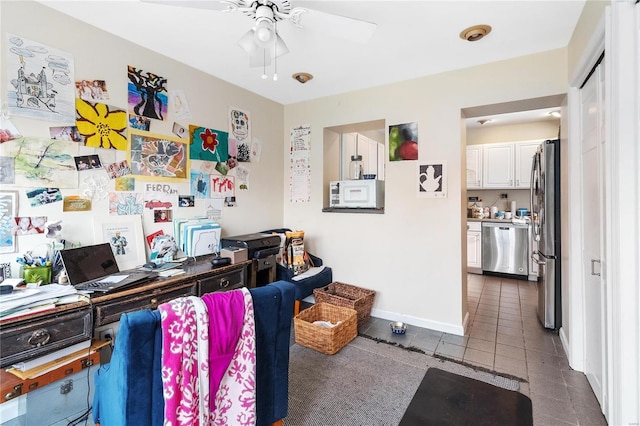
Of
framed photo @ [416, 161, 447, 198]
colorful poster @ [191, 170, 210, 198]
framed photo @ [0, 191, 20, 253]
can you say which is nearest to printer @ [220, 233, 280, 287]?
colorful poster @ [191, 170, 210, 198]

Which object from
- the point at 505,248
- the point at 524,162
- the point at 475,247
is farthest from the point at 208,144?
the point at 524,162

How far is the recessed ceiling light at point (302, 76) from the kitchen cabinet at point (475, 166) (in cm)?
372

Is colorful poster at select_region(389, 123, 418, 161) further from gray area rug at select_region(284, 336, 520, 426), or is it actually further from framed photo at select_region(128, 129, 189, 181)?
framed photo at select_region(128, 129, 189, 181)

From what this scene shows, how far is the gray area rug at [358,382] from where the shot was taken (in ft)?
5.88

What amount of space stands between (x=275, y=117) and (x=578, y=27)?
2.86 meters

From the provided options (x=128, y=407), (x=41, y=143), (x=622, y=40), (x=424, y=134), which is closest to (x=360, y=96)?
(x=424, y=134)

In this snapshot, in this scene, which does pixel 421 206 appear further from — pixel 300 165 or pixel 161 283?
pixel 161 283

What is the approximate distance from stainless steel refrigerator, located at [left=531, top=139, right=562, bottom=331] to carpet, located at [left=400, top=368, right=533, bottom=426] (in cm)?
209

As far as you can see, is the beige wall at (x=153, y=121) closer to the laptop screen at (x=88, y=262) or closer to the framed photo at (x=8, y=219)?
the framed photo at (x=8, y=219)

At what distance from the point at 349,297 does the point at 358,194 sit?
1138mm

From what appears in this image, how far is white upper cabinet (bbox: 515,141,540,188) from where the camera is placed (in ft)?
16.1

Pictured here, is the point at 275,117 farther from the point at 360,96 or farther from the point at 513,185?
the point at 513,185

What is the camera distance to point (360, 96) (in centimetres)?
334

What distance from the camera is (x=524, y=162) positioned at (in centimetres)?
495
